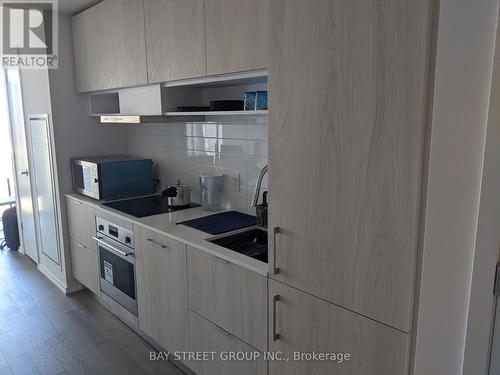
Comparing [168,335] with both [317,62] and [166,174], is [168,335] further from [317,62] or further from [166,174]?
[317,62]

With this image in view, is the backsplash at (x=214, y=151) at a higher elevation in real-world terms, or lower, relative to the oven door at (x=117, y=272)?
higher

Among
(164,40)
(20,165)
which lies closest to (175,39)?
(164,40)

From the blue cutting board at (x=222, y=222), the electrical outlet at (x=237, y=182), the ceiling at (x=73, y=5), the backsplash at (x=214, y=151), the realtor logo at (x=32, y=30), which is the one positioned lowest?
the blue cutting board at (x=222, y=222)

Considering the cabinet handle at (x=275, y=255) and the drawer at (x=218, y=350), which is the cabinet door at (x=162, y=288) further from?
the cabinet handle at (x=275, y=255)

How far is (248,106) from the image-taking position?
1.96 meters

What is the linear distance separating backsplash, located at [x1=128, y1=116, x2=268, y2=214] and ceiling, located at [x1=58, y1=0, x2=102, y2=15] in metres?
1.00

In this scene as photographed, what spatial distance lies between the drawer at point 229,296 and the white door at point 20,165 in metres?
2.76

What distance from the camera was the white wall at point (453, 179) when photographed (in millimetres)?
999

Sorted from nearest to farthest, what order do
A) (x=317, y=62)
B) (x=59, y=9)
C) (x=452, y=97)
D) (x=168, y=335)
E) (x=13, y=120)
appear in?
1. (x=452, y=97)
2. (x=317, y=62)
3. (x=168, y=335)
4. (x=59, y=9)
5. (x=13, y=120)

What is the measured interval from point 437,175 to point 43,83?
321 cm

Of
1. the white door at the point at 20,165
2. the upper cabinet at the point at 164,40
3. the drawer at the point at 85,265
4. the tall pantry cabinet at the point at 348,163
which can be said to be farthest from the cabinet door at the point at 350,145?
the white door at the point at 20,165

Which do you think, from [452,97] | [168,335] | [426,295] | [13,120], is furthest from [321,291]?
[13,120]

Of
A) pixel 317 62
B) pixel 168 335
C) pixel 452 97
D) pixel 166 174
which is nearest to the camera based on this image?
pixel 452 97

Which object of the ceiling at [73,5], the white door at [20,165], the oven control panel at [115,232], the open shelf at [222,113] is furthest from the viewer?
the white door at [20,165]
